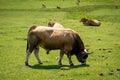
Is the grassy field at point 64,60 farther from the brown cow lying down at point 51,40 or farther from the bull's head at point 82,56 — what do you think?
the brown cow lying down at point 51,40

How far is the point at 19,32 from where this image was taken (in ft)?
103

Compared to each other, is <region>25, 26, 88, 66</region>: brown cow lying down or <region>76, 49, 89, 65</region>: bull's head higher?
<region>25, 26, 88, 66</region>: brown cow lying down

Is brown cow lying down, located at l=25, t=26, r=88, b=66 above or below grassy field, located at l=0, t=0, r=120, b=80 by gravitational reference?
Result: above

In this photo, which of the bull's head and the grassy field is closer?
the grassy field

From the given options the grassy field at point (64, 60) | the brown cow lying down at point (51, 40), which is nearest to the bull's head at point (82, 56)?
the grassy field at point (64, 60)

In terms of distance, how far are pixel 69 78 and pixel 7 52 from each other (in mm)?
8473

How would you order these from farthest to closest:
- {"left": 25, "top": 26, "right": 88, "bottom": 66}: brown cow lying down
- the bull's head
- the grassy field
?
the bull's head < {"left": 25, "top": 26, "right": 88, "bottom": 66}: brown cow lying down < the grassy field

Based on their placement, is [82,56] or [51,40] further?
[82,56]

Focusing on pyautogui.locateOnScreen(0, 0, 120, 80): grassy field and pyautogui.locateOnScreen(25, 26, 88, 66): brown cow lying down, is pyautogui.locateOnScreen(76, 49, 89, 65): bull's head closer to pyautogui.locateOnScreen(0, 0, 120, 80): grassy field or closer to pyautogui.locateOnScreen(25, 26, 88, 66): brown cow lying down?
pyautogui.locateOnScreen(0, 0, 120, 80): grassy field

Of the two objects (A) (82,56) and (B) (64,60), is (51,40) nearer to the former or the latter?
(A) (82,56)

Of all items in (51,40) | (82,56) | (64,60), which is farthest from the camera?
(64,60)

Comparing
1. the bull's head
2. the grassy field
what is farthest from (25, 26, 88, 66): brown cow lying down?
the grassy field

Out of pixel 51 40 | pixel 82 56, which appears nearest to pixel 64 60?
pixel 82 56

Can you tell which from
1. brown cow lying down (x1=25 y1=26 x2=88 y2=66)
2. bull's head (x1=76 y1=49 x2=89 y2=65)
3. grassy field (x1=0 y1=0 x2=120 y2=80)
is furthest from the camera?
bull's head (x1=76 y1=49 x2=89 y2=65)
